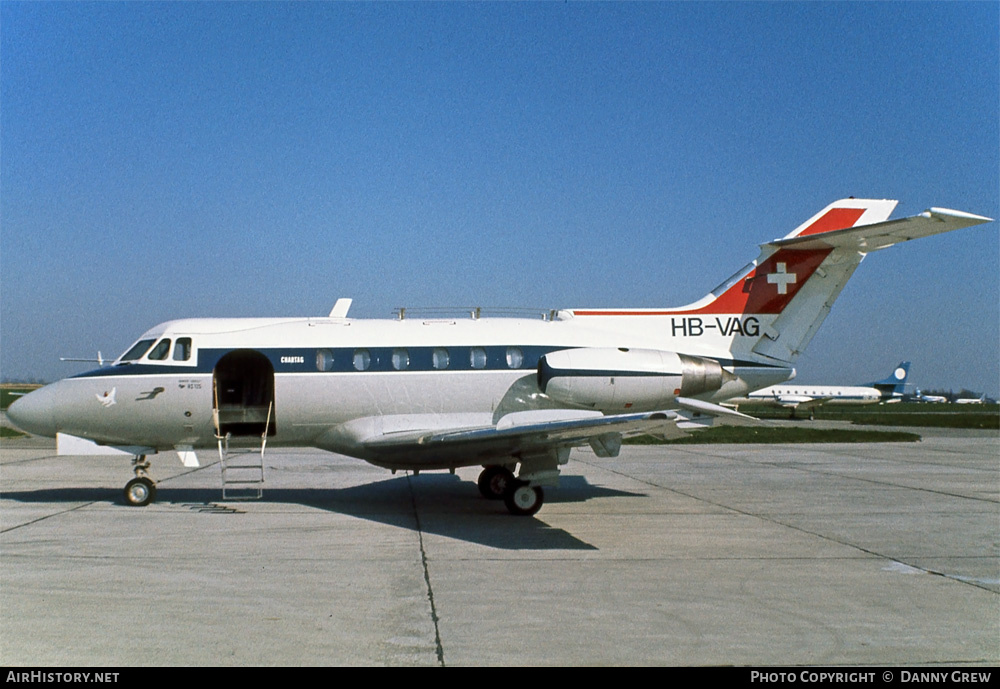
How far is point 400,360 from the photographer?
546 inches

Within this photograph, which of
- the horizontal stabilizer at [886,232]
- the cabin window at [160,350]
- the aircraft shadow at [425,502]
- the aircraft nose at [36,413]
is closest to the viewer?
the aircraft shadow at [425,502]

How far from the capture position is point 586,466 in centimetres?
2095

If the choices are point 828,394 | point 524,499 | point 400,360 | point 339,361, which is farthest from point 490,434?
point 828,394

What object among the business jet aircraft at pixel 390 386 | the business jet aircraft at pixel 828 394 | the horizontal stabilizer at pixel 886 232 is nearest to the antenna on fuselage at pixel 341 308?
the business jet aircraft at pixel 390 386

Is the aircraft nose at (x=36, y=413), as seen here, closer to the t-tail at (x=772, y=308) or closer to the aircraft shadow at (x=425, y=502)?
the aircraft shadow at (x=425, y=502)

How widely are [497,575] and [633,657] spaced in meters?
2.96

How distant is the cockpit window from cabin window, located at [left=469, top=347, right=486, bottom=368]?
549 centimetres

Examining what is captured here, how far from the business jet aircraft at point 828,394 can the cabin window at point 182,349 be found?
45.8m

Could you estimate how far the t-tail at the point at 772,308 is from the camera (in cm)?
1480

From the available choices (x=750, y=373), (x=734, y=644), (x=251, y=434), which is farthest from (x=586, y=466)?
(x=734, y=644)

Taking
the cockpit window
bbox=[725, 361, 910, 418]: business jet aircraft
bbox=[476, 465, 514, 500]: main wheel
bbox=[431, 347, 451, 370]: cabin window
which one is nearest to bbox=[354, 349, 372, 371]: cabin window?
bbox=[431, 347, 451, 370]: cabin window

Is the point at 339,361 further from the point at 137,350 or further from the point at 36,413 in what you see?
the point at 36,413

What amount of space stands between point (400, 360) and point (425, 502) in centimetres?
275
